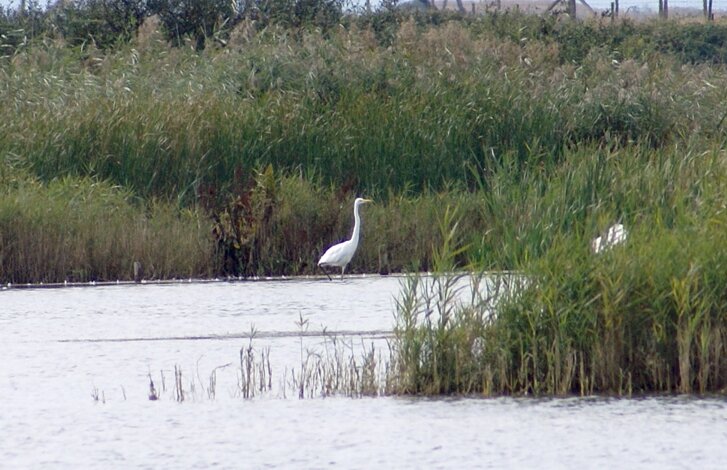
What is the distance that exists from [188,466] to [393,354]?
170 centimetres

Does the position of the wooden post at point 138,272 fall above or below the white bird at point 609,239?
below

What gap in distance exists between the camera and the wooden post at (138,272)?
11.2 meters

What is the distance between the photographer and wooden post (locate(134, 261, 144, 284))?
11.2m

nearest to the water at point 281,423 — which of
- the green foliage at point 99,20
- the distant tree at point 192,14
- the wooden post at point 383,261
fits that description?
the wooden post at point 383,261

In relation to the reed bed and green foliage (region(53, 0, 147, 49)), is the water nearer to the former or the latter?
the reed bed

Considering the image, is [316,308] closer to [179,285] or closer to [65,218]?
[179,285]

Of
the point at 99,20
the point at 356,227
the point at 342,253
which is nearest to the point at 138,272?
the point at 342,253

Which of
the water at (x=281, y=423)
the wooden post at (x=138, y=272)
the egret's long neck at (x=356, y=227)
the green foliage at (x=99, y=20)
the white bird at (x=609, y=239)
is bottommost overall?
the water at (x=281, y=423)

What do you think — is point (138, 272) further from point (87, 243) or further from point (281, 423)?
point (281, 423)

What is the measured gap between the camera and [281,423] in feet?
21.9

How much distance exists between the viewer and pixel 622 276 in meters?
6.83

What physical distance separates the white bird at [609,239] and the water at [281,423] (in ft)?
2.61

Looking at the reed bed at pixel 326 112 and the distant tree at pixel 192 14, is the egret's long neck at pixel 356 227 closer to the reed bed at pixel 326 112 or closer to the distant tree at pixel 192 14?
the reed bed at pixel 326 112

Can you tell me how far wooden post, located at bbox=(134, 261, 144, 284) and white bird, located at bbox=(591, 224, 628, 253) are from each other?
16.2ft
